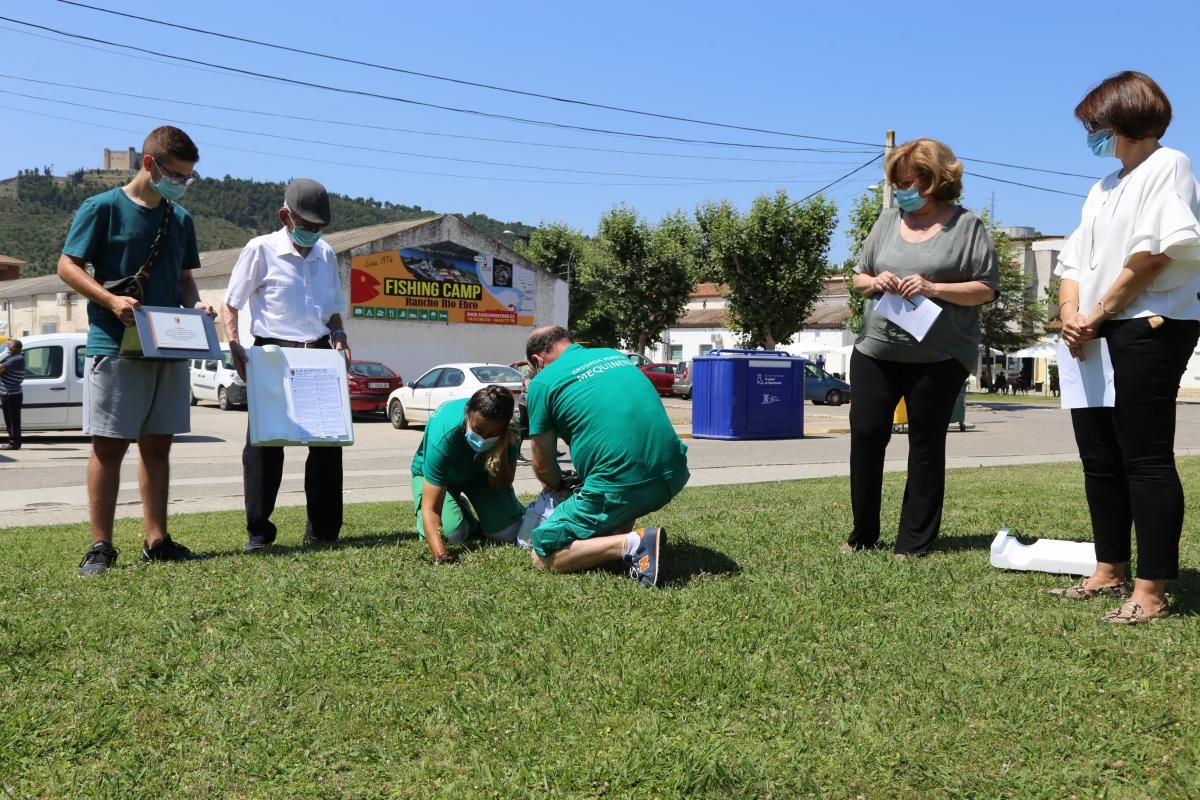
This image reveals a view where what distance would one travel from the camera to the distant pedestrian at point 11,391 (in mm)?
15547

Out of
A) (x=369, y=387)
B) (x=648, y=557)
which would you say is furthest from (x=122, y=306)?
(x=369, y=387)

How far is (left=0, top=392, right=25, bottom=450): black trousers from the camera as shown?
1558 centimetres

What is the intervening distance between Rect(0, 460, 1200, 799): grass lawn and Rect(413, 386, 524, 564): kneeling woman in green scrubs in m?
0.55

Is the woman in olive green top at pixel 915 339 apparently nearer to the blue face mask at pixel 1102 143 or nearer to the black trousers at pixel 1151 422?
the blue face mask at pixel 1102 143

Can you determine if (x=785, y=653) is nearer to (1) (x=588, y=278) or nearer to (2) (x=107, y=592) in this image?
(2) (x=107, y=592)

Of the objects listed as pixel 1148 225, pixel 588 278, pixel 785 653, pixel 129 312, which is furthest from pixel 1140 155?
pixel 588 278

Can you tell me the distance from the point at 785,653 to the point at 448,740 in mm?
1164

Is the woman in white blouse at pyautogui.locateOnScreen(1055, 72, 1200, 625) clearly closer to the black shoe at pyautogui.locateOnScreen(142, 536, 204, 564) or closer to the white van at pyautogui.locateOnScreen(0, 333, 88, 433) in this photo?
the black shoe at pyautogui.locateOnScreen(142, 536, 204, 564)

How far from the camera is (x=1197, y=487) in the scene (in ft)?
28.4

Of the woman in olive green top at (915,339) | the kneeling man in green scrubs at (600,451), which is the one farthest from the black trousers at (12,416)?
the woman in olive green top at (915,339)

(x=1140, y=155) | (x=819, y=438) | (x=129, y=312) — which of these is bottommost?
(x=819, y=438)

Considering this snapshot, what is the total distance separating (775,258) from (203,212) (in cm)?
9814

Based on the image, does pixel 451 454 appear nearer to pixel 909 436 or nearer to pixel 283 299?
pixel 283 299

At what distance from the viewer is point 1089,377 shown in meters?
3.95
